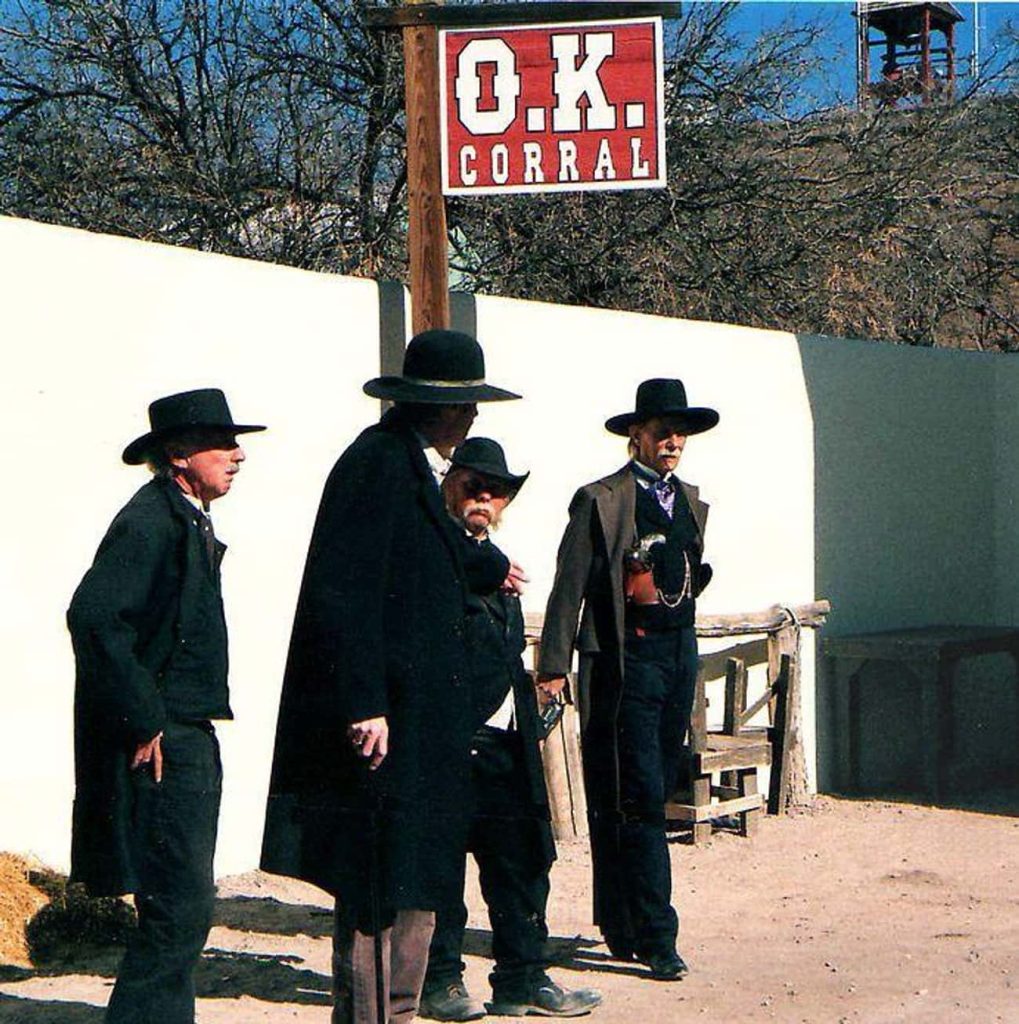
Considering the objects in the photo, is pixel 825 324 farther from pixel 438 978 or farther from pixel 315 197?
pixel 438 978

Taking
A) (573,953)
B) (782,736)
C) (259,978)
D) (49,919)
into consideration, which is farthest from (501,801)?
(782,736)

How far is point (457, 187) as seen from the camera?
25.5 feet

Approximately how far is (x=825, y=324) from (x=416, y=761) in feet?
37.6

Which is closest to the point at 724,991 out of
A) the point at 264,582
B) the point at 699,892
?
the point at 699,892

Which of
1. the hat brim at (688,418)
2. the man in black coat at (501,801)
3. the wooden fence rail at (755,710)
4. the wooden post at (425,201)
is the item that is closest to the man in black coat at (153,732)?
the man in black coat at (501,801)

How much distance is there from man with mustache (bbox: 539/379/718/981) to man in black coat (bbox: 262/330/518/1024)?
5.72 feet

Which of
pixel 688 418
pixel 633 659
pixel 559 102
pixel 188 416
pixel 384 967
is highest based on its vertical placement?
pixel 559 102

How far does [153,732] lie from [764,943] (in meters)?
2.97

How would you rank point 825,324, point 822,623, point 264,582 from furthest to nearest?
point 825,324, point 822,623, point 264,582

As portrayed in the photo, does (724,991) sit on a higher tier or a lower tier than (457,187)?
lower

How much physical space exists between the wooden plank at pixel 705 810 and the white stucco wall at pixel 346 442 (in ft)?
3.73

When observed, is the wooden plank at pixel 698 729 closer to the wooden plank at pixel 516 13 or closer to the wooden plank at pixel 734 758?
the wooden plank at pixel 734 758

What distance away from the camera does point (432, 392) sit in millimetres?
4711

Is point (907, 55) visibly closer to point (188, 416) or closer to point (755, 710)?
point (755, 710)
